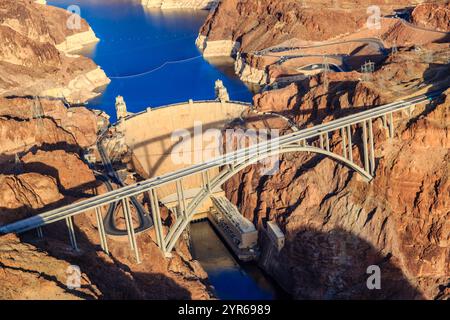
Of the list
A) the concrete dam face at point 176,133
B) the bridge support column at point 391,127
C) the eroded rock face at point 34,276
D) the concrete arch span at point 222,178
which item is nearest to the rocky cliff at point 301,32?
the concrete dam face at point 176,133

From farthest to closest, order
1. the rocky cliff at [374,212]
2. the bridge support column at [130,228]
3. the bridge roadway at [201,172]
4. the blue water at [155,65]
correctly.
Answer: the blue water at [155,65], the rocky cliff at [374,212], the bridge support column at [130,228], the bridge roadway at [201,172]

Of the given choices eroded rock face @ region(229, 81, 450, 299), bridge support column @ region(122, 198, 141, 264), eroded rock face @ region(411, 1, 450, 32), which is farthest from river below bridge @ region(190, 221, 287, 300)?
eroded rock face @ region(411, 1, 450, 32)

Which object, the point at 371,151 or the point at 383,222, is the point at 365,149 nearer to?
the point at 371,151

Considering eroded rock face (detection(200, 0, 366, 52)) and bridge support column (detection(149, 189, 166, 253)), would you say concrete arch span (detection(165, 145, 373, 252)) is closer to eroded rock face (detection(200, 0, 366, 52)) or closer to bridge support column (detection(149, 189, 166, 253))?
bridge support column (detection(149, 189, 166, 253))

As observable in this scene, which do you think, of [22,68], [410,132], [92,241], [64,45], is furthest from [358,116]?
[64,45]

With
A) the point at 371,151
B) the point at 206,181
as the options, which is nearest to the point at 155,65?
the point at 371,151

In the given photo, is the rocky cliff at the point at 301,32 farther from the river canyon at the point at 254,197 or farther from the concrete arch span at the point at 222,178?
the concrete arch span at the point at 222,178

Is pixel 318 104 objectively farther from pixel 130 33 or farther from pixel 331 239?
pixel 130 33
